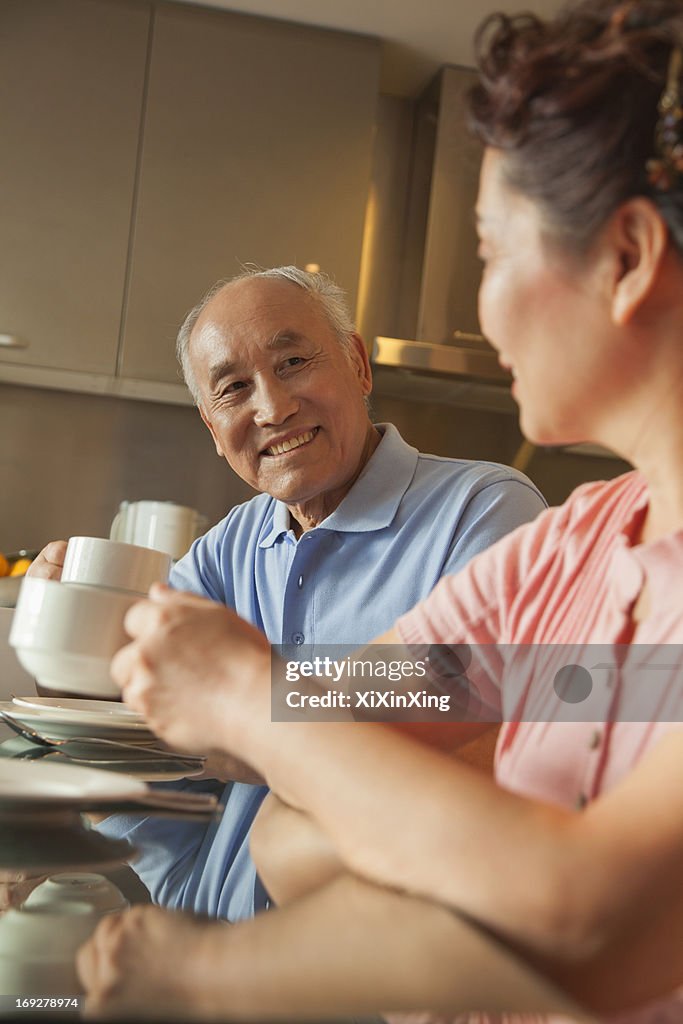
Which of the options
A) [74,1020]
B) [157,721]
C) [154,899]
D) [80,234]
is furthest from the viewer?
[80,234]

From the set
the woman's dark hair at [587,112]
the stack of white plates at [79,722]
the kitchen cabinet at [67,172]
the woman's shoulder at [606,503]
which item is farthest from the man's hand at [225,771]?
the kitchen cabinet at [67,172]

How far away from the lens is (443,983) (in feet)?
1.33

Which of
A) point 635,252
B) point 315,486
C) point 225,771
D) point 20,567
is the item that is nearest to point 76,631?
point 225,771

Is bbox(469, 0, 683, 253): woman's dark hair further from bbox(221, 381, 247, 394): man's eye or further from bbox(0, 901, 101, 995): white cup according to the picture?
bbox(221, 381, 247, 394): man's eye

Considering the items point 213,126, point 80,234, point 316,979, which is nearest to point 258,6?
point 213,126

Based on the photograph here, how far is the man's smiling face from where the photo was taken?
1623mm

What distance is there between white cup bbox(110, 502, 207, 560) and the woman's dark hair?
7.87ft

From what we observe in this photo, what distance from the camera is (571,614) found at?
0.74m

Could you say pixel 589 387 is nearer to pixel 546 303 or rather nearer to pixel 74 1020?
pixel 546 303

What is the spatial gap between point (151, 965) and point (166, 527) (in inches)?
102

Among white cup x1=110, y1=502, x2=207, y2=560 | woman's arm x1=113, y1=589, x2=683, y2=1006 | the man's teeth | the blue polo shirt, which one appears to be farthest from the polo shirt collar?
white cup x1=110, y1=502, x2=207, y2=560

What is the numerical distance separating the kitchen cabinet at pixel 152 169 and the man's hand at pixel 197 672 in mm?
2501

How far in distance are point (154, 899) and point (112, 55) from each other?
119 inches

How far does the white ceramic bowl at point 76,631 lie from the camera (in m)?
0.77
